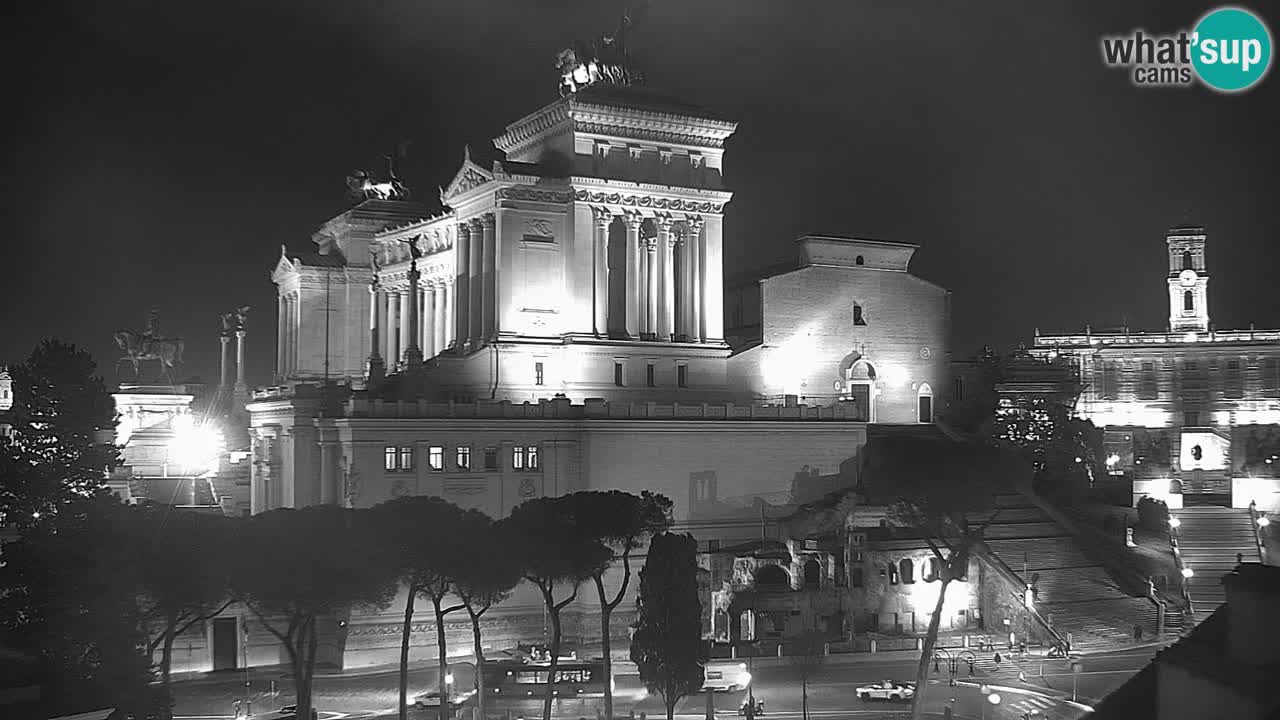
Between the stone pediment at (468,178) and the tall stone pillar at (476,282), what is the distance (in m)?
2.16

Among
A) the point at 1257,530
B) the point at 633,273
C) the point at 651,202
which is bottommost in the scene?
the point at 1257,530

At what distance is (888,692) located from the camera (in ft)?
174

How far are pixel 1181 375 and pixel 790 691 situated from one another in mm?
74903

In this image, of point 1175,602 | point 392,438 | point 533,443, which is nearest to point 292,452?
point 392,438

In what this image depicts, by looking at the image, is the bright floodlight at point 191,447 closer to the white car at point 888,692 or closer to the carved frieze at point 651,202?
the carved frieze at point 651,202

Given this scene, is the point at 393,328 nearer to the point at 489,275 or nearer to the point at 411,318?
the point at 411,318

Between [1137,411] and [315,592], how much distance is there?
89263mm

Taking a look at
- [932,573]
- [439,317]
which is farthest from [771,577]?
[439,317]

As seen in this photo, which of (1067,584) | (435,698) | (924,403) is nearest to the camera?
(435,698)

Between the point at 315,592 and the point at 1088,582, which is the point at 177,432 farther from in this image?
the point at 1088,582

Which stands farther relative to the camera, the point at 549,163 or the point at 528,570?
the point at 549,163

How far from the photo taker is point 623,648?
63875 millimetres

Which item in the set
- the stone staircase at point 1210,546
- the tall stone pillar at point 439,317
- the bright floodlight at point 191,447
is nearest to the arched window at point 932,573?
the stone staircase at point 1210,546

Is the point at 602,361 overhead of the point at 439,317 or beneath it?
beneath
